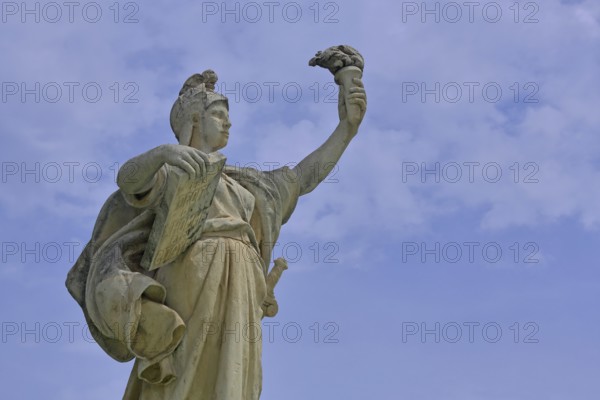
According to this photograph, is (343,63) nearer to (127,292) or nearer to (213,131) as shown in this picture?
(213,131)

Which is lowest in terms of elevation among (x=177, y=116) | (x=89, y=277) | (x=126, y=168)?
(x=89, y=277)

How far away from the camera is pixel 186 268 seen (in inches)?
460

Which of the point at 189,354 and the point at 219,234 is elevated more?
the point at 219,234

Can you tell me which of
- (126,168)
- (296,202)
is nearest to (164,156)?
(126,168)

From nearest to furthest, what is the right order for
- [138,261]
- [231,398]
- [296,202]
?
[231,398] → [138,261] → [296,202]

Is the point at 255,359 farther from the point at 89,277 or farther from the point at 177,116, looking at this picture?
the point at 177,116

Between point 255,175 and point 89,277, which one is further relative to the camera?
point 255,175

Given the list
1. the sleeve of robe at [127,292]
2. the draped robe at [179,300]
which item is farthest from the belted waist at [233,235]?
the sleeve of robe at [127,292]

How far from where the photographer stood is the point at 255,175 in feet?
41.5

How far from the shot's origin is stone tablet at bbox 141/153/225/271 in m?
11.4

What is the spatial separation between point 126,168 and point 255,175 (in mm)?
1597

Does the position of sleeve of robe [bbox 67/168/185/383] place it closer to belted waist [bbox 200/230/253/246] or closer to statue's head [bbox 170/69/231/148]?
belted waist [bbox 200/230/253/246]

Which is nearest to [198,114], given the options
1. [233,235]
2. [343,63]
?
[233,235]

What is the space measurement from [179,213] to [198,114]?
1231 mm
